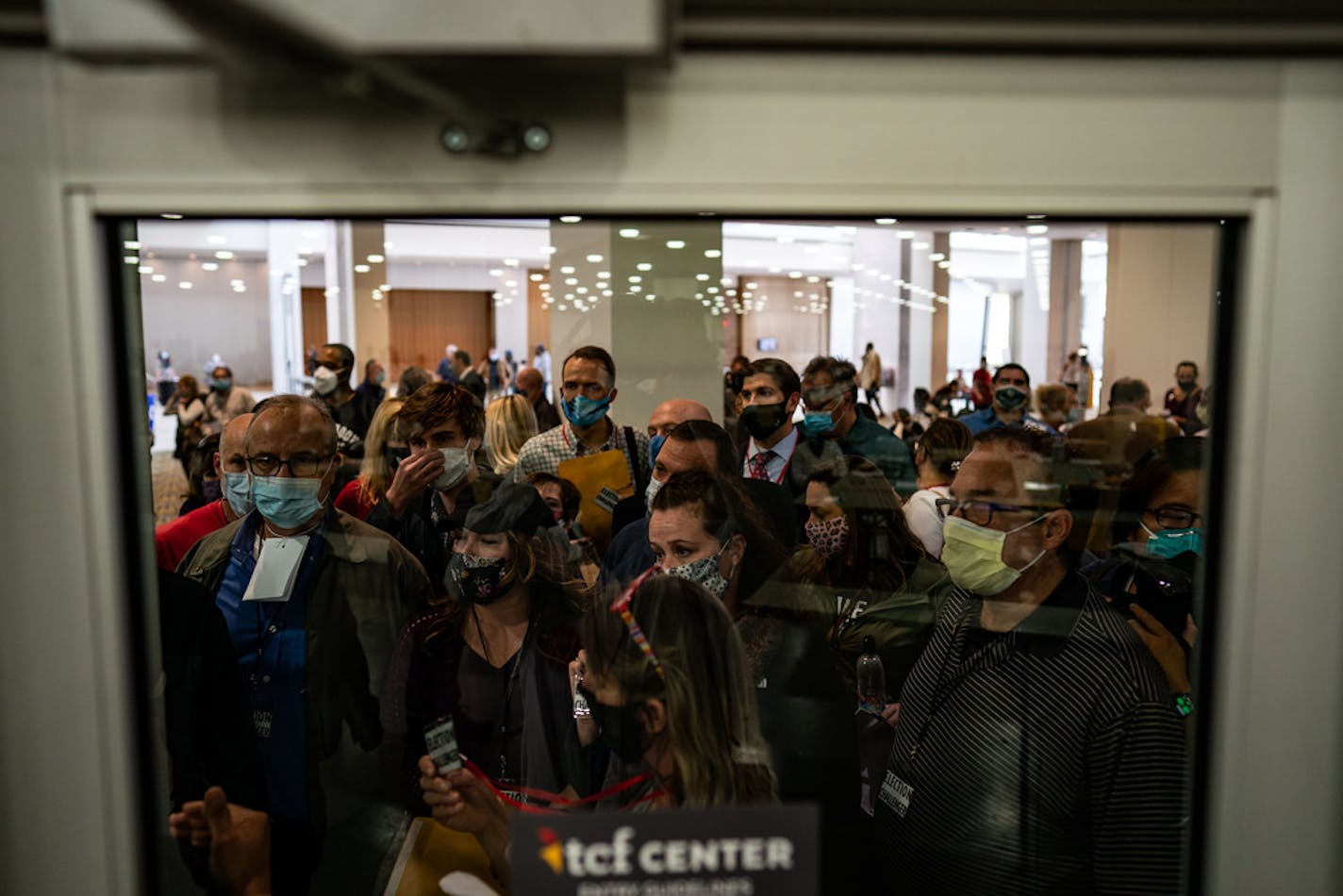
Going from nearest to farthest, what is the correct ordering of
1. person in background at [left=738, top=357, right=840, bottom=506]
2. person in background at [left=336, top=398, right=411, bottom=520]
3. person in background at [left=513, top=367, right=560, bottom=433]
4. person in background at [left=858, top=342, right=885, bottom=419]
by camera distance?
1. person in background at [left=336, top=398, right=411, bottom=520]
2. person in background at [left=738, top=357, right=840, bottom=506]
3. person in background at [left=513, top=367, right=560, bottom=433]
4. person in background at [left=858, top=342, right=885, bottom=419]

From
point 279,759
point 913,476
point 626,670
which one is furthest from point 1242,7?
point 913,476

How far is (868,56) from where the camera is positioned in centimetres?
96

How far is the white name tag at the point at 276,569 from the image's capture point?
86.4 inches

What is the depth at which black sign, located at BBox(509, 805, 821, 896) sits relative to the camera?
1023mm

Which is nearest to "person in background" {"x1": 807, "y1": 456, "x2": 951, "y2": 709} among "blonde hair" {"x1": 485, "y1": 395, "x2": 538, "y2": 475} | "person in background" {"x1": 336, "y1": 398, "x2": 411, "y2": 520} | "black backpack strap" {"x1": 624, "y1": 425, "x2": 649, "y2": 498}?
"black backpack strap" {"x1": 624, "y1": 425, "x2": 649, "y2": 498}

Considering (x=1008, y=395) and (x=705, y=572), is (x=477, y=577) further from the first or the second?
(x=1008, y=395)

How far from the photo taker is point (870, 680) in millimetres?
2395

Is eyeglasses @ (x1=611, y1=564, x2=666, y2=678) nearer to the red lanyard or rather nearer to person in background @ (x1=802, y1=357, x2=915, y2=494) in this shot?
the red lanyard

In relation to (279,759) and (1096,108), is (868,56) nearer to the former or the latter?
(1096,108)

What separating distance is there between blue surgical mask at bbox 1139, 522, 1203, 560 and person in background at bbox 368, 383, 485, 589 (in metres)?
1.77

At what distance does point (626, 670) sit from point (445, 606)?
0.86 metres

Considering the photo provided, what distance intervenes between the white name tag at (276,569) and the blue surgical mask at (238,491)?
38 centimetres

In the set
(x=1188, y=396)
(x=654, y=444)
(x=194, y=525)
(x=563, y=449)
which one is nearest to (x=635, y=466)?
(x=654, y=444)

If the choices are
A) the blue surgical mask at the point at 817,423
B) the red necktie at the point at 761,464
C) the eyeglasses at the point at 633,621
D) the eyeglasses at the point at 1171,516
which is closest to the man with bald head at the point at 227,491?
the eyeglasses at the point at 633,621
